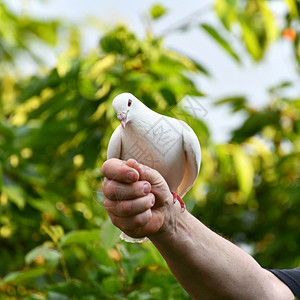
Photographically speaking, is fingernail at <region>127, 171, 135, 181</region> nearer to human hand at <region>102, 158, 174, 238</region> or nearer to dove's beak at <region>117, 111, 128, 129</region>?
human hand at <region>102, 158, 174, 238</region>

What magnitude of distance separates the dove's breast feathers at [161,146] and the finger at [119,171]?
0.02 m

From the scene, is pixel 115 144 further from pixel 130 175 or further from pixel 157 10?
pixel 157 10

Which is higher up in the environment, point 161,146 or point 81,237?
point 161,146

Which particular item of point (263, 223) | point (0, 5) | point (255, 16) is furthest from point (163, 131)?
point (255, 16)

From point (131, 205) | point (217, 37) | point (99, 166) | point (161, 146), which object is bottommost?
point (99, 166)

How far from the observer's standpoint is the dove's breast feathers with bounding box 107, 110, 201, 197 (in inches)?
Answer: 32.4

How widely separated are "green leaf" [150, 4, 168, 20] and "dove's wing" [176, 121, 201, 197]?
83 centimetres

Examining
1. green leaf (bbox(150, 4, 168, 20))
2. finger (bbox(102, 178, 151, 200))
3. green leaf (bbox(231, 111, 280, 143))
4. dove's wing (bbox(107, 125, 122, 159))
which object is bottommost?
green leaf (bbox(231, 111, 280, 143))

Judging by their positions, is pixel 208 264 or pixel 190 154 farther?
pixel 208 264

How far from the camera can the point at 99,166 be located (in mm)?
1608

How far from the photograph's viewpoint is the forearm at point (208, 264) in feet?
3.59

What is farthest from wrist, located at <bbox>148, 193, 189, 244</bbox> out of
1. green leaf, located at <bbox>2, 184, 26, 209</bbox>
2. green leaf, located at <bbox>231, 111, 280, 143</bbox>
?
green leaf, located at <bbox>231, 111, 280, 143</bbox>

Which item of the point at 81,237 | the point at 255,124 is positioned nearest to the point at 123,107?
the point at 81,237

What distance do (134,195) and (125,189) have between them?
0.06ft
